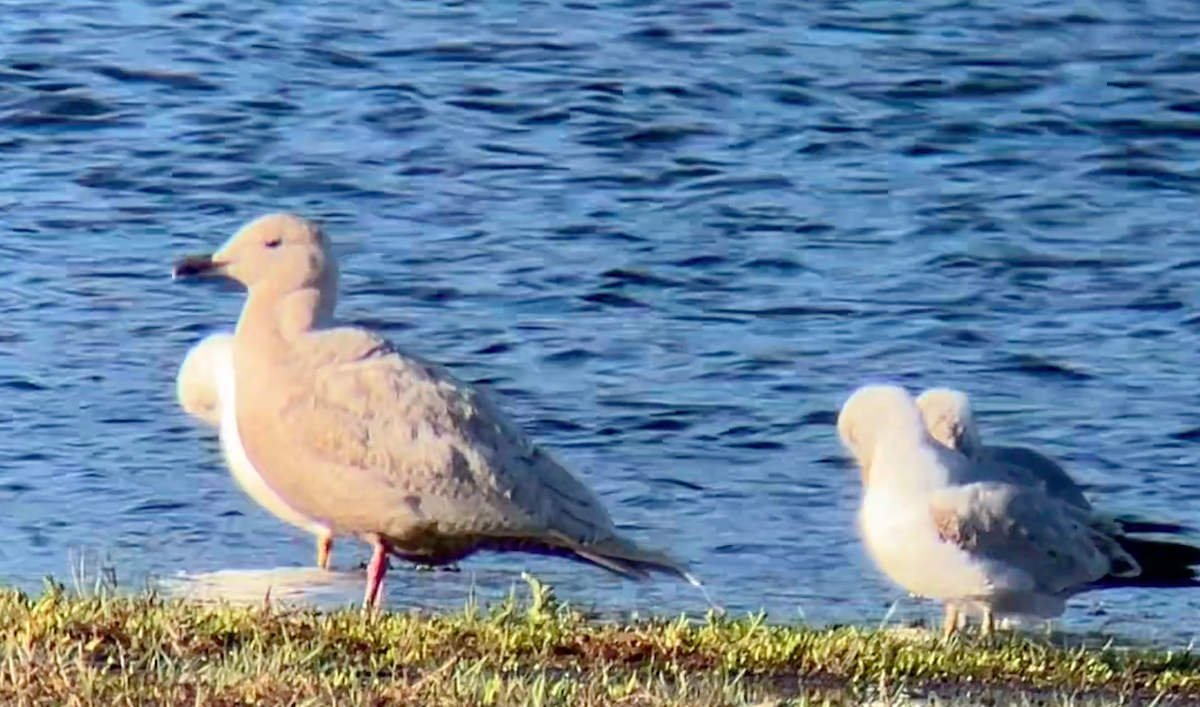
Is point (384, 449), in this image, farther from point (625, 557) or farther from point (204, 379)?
point (204, 379)

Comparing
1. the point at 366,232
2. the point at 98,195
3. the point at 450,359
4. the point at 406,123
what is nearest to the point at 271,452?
the point at 450,359

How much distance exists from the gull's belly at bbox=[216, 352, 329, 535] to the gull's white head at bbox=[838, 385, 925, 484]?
159 centimetres

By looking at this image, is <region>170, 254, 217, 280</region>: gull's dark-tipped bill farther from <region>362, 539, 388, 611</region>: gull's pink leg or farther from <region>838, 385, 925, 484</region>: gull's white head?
<region>838, 385, 925, 484</region>: gull's white head

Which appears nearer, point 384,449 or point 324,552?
point 384,449

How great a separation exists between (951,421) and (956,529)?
891 millimetres

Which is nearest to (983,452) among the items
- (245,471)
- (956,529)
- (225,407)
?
(956,529)

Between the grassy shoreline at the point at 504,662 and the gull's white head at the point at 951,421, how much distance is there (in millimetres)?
1197

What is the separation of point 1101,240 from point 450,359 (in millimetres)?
3794

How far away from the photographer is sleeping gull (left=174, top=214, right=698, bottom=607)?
768 cm

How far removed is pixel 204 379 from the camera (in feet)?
30.2

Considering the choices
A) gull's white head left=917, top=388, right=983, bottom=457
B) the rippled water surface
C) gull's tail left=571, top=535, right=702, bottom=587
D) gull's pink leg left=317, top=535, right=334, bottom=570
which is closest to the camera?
gull's tail left=571, top=535, right=702, bottom=587

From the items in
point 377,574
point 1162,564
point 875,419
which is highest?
point 875,419

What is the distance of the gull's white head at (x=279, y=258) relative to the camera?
799cm

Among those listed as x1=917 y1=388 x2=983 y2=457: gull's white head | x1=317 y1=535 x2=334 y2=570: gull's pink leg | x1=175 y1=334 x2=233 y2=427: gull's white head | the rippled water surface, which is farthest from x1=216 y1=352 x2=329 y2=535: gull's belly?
x1=917 y1=388 x2=983 y2=457: gull's white head
